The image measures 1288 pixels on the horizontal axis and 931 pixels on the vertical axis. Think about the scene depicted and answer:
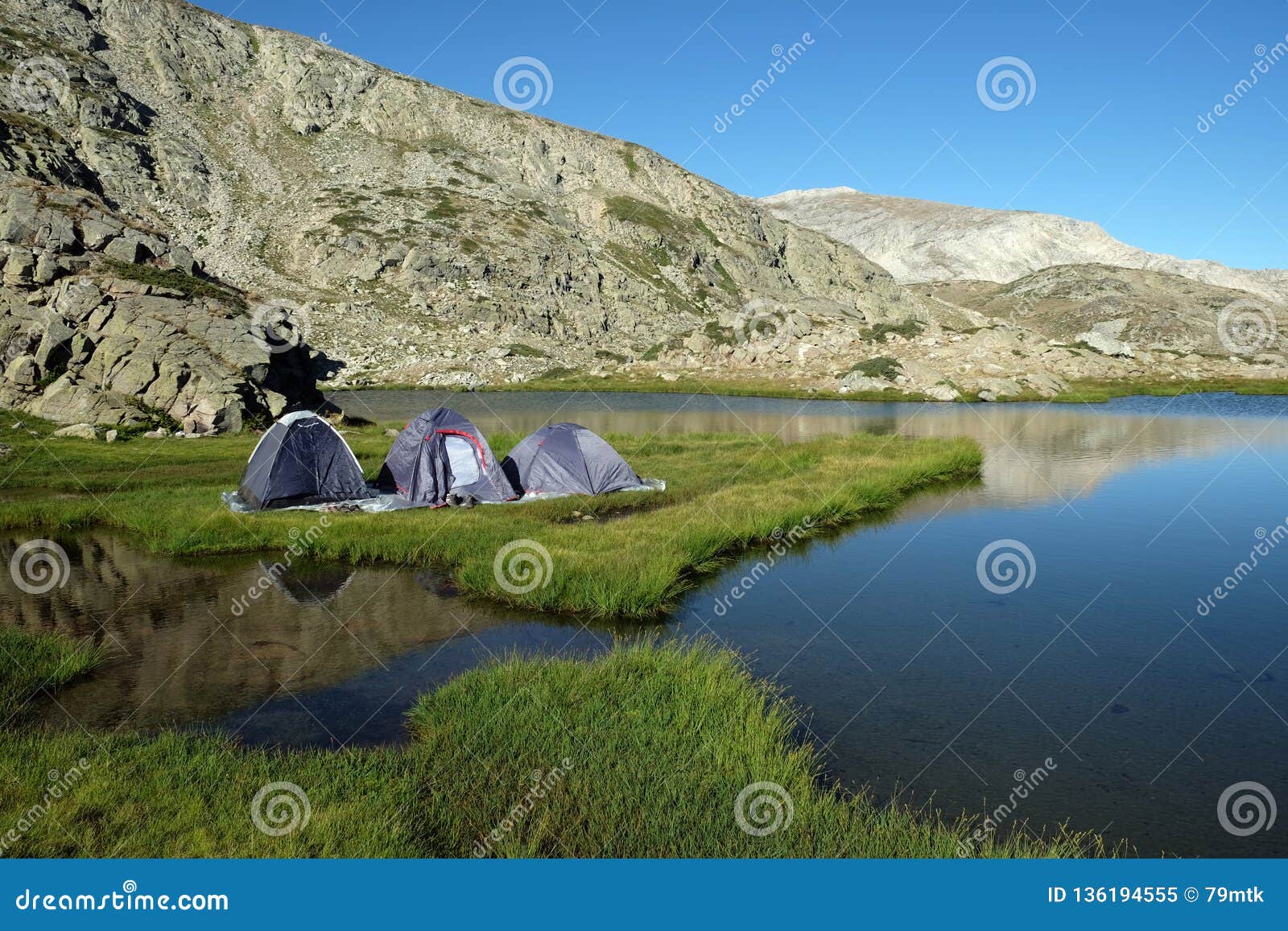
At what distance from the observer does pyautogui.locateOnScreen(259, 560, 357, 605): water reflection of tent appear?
15578 millimetres

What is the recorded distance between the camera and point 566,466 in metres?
24.6

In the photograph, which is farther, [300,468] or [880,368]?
[880,368]

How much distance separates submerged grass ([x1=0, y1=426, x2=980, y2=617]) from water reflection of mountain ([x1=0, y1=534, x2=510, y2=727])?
3.46ft

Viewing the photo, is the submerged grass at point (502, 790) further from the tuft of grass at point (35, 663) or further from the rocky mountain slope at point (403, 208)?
the rocky mountain slope at point (403, 208)

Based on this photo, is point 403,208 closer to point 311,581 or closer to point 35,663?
point 311,581

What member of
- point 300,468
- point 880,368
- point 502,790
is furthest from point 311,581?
point 880,368

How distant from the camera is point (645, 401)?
7438cm

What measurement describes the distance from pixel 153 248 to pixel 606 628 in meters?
45.8

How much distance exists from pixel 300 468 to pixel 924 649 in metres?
18.6

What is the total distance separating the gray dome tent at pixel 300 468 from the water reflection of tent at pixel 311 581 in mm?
4864

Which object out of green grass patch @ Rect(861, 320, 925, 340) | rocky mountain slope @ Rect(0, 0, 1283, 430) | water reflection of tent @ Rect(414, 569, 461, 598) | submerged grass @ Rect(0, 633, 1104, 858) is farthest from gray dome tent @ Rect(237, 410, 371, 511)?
green grass patch @ Rect(861, 320, 925, 340)

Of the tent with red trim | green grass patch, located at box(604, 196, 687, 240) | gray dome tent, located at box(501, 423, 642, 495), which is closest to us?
the tent with red trim

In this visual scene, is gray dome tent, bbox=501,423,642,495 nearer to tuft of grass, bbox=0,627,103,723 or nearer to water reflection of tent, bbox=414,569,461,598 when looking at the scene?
water reflection of tent, bbox=414,569,461,598

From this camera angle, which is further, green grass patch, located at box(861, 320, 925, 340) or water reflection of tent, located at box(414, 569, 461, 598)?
green grass patch, located at box(861, 320, 925, 340)
